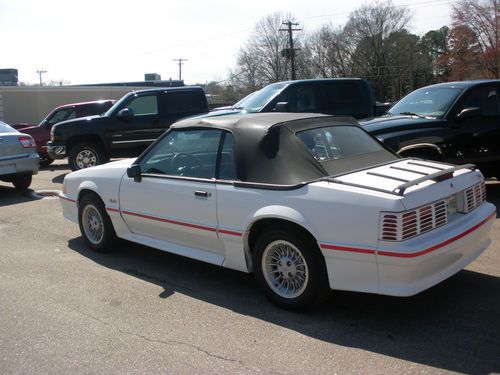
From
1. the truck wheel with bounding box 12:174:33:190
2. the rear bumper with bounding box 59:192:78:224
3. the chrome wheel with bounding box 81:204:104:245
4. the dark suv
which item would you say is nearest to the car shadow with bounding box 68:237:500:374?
the chrome wheel with bounding box 81:204:104:245

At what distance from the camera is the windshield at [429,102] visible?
7.59 meters

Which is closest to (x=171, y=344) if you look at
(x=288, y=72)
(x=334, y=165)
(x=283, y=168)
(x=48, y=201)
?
(x=283, y=168)

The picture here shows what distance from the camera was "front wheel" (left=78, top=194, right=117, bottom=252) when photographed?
226 inches

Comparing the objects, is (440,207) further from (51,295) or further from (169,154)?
(51,295)

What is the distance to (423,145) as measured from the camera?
273 inches

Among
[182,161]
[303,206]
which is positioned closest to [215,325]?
[303,206]

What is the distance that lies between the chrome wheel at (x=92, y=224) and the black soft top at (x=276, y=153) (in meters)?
2.06

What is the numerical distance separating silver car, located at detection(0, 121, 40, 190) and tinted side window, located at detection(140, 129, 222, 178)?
222 inches

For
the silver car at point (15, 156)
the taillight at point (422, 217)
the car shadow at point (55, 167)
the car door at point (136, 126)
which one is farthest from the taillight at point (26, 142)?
the taillight at point (422, 217)

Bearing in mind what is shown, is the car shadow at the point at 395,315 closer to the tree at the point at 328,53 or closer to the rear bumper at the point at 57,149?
the rear bumper at the point at 57,149

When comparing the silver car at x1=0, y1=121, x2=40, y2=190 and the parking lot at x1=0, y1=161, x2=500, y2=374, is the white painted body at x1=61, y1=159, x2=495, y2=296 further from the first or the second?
the silver car at x1=0, y1=121, x2=40, y2=190

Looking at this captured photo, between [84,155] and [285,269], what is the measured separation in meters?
9.28

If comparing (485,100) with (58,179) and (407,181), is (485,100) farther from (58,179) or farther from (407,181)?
(58,179)

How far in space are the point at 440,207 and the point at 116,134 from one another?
9598 mm
